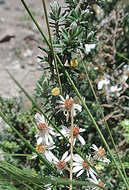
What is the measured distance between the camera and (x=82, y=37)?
0.99 metres

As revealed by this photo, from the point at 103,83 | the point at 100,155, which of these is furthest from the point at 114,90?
the point at 100,155

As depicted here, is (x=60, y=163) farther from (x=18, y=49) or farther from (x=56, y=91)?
(x=18, y=49)

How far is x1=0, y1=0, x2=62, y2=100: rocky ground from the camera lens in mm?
2432

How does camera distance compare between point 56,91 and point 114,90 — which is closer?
point 56,91

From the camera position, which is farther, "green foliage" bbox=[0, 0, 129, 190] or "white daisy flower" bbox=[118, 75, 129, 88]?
"white daisy flower" bbox=[118, 75, 129, 88]

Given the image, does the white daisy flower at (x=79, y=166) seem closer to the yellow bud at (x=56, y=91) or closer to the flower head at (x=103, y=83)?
the yellow bud at (x=56, y=91)

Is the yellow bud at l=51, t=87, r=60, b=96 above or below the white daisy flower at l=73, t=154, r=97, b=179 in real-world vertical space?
above

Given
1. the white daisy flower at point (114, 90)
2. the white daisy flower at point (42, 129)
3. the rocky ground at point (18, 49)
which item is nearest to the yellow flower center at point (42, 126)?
the white daisy flower at point (42, 129)

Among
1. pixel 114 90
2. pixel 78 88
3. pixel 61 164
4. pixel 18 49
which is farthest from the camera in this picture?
pixel 18 49

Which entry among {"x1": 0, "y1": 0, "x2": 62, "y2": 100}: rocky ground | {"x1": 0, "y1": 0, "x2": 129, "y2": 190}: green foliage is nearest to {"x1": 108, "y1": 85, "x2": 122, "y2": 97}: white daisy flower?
{"x1": 0, "y1": 0, "x2": 129, "y2": 190}: green foliage

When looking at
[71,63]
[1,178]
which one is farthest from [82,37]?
[1,178]

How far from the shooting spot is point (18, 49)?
3.11m

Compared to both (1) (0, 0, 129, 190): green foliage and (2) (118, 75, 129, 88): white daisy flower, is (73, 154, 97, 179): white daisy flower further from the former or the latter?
(2) (118, 75, 129, 88): white daisy flower

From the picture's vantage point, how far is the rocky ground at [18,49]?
2.43 metres
